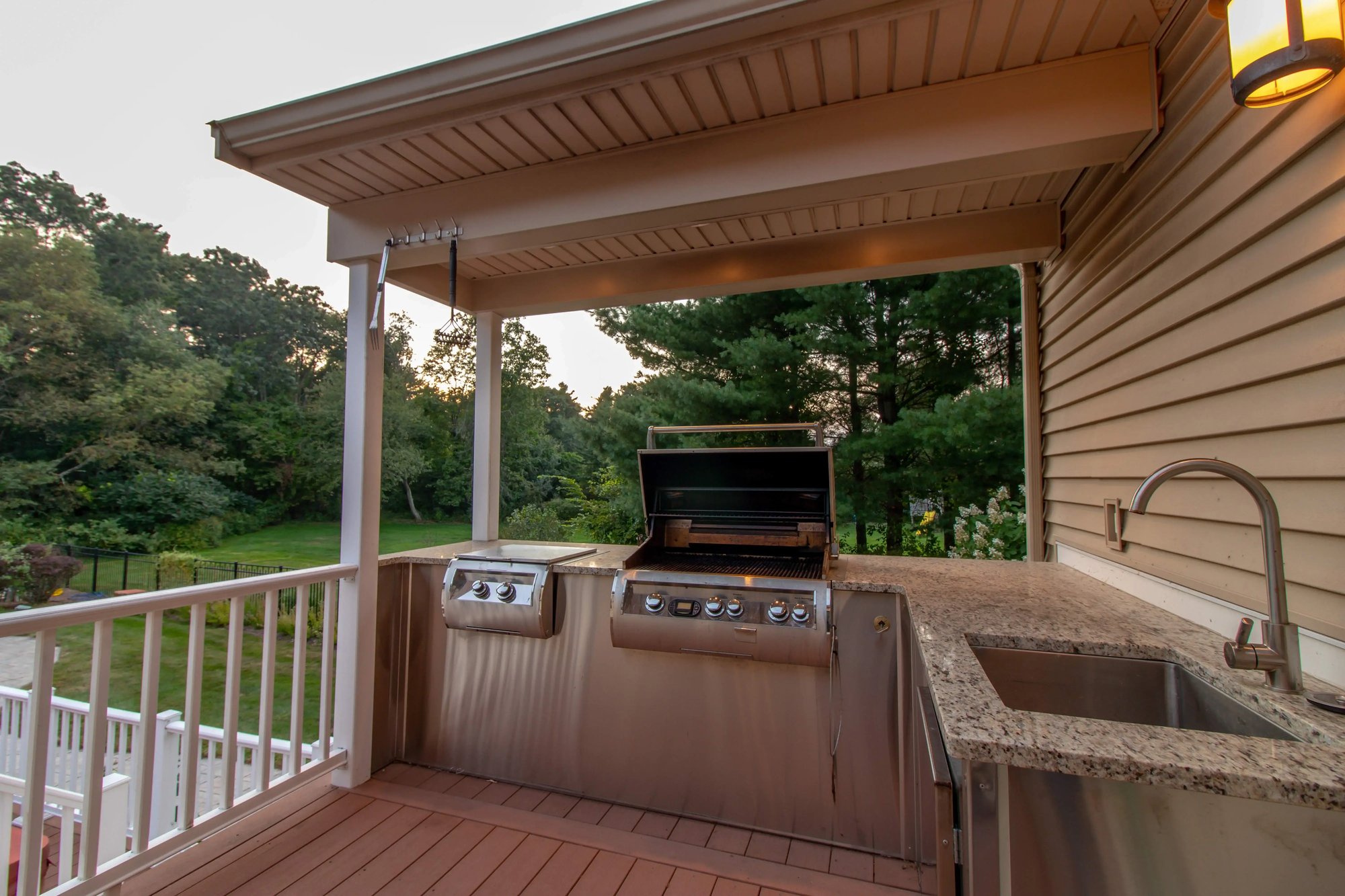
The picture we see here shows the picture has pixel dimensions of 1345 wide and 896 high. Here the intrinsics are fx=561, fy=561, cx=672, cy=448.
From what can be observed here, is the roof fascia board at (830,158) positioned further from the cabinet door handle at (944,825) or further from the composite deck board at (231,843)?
the composite deck board at (231,843)

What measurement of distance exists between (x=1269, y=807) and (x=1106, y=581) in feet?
5.26

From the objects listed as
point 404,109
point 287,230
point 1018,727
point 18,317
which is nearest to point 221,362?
point 18,317

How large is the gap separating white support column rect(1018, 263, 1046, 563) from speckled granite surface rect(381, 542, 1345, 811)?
A: 69cm

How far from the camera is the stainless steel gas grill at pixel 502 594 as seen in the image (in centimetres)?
246

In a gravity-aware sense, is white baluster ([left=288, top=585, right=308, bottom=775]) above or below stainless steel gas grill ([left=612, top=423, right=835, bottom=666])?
below

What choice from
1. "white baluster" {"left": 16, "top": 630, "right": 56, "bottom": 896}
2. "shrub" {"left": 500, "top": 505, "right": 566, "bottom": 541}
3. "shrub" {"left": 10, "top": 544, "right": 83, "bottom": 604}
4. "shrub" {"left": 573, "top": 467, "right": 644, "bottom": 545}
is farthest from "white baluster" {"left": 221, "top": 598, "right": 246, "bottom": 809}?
"shrub" {"left": 573, "top": 467, "right": 644, "bottom": 545}

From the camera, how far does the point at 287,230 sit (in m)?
6.19

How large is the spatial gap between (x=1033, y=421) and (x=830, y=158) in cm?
181

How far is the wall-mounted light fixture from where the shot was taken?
0.89 meters

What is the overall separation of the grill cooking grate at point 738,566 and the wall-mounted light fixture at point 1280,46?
1.70 meters

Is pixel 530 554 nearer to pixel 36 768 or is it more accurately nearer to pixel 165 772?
pixel 36 768

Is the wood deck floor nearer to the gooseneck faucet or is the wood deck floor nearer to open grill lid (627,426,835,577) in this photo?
open grill lid (627,426,835,577)

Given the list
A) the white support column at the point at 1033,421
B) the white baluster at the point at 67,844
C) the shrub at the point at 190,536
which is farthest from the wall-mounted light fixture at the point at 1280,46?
the shrub at the point at 190,536

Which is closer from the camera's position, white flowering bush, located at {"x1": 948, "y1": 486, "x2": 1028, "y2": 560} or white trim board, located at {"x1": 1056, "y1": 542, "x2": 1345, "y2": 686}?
white trim board, located at {"x1": 1056, "y1": 542, "x2": 1345, "y2": 686}
